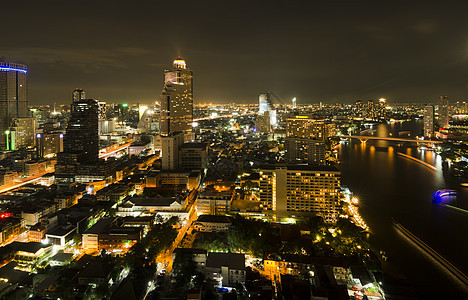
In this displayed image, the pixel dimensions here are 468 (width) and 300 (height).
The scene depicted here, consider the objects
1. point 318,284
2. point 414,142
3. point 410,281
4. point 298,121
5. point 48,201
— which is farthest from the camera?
point 414,142

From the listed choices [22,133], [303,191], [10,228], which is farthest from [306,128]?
[22,133]

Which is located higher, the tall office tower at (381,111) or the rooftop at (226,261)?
the tall office tower at (381,111)

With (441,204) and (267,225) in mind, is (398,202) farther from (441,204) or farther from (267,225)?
(267,225)

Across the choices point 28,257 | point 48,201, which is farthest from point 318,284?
point 48,201

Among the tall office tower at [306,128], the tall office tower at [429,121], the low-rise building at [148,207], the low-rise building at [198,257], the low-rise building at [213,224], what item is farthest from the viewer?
the tall office tower at [429,121]

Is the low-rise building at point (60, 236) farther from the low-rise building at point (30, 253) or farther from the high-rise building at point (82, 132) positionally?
the high-rise building at point (82, 132)

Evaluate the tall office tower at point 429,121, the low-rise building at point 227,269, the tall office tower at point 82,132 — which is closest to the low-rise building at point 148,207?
the low-rise building at point 227,269

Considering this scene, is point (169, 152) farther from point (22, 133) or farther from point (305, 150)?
point (22, 133)
